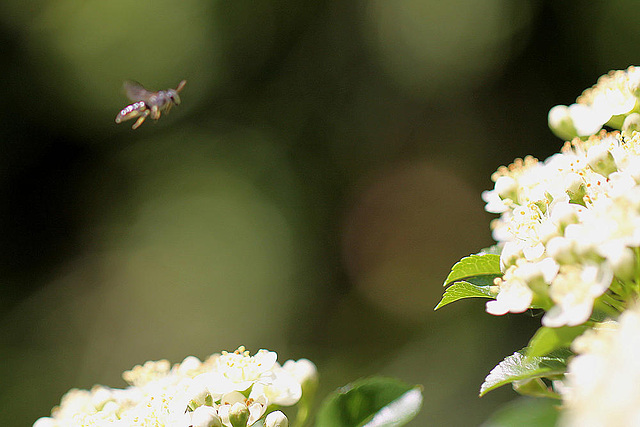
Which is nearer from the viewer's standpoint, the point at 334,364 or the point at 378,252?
the point at 334,364

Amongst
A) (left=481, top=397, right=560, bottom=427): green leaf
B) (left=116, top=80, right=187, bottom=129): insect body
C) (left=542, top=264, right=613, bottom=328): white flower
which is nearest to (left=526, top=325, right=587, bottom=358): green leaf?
(left=542, top=264, right=613, bottom=328): white flower

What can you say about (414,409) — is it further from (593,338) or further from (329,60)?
(329,60)

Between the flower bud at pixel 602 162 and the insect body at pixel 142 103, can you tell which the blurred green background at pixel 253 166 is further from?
the flower bud at pixel 602 162

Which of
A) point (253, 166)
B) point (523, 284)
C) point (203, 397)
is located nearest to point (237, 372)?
point (203, 397)

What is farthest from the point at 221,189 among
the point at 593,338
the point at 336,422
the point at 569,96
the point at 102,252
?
the point at 593,338

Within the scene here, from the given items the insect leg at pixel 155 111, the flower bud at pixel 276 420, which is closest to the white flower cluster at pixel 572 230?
the flower bud at pixel 276 420

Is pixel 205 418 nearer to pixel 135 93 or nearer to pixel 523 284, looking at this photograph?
pixel 523 284

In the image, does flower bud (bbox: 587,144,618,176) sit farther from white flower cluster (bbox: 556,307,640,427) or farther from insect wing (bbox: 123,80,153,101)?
insect wing (bbox: 123,80,153,101)
